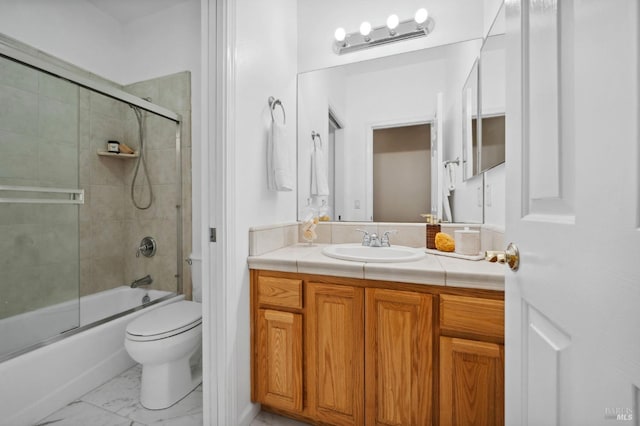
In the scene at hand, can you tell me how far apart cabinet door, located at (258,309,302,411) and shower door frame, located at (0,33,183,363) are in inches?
45.7

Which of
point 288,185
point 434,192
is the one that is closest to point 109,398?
point 288,185

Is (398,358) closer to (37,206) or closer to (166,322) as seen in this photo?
(166,322)

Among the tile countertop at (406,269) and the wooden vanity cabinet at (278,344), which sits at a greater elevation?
the tile countertop at (406,269)

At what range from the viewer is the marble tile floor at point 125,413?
1288mm

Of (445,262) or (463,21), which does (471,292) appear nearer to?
(445,262)

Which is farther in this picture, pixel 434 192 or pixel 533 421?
pixel 434 192

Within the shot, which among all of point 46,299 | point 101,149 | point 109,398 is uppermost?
point 101,149

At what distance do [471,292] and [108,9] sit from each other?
3233 millimetres

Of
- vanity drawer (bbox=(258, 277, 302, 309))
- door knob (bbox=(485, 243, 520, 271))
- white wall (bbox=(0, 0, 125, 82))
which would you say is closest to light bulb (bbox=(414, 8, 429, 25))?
door knob (bbox=(485, 243, 520, 271))

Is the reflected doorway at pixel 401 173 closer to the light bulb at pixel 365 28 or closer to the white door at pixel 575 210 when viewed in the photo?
the light bulb at pixel 365 28

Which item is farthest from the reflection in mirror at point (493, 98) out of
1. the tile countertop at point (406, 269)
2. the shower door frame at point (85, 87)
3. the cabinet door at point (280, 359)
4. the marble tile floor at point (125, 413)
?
the shower door frame at point (85, 87)

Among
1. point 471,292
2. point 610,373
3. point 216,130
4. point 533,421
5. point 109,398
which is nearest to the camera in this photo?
point 610,373

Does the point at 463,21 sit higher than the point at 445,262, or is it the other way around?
the point at 463,21

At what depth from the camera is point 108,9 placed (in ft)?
7.02
